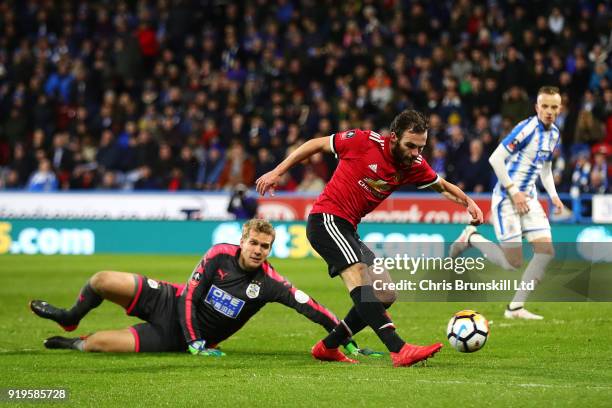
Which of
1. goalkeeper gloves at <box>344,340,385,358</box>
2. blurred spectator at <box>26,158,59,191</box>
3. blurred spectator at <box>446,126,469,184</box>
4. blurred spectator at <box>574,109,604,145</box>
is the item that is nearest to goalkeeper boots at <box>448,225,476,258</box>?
goalkeeper gloves at <box>344,340,385,358</box>

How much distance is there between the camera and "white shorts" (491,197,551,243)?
11.5 meters

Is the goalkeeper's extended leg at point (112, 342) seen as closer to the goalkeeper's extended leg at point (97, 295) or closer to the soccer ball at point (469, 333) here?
the goalkeeper's extended leg at point (97, 295)

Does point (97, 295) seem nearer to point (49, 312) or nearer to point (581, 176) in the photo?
point (49, 312)

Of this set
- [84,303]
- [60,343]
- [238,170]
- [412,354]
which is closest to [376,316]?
[412,354]

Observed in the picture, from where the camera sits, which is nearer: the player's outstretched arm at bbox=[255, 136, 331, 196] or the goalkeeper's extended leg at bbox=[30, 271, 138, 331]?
the player's outstretched arm at bbox=[255, 136, 331, 196]

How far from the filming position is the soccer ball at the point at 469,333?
8.34 meters

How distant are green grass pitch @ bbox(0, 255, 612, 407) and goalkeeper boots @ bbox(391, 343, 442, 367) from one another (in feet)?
0.22

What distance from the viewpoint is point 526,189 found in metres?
11.6

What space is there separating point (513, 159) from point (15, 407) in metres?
6.52

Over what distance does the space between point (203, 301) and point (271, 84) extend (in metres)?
17.1

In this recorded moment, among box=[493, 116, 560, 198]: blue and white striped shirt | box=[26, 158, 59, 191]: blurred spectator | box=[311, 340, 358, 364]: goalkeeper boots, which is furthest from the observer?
box=[26, 158, 59, 191]: blurred spectator

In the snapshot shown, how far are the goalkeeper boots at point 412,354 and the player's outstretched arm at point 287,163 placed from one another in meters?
1.47

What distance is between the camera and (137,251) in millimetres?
22953

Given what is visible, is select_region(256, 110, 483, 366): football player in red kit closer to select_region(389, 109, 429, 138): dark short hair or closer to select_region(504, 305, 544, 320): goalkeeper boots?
select_region(389, 109, 429, 138): dark short hair
